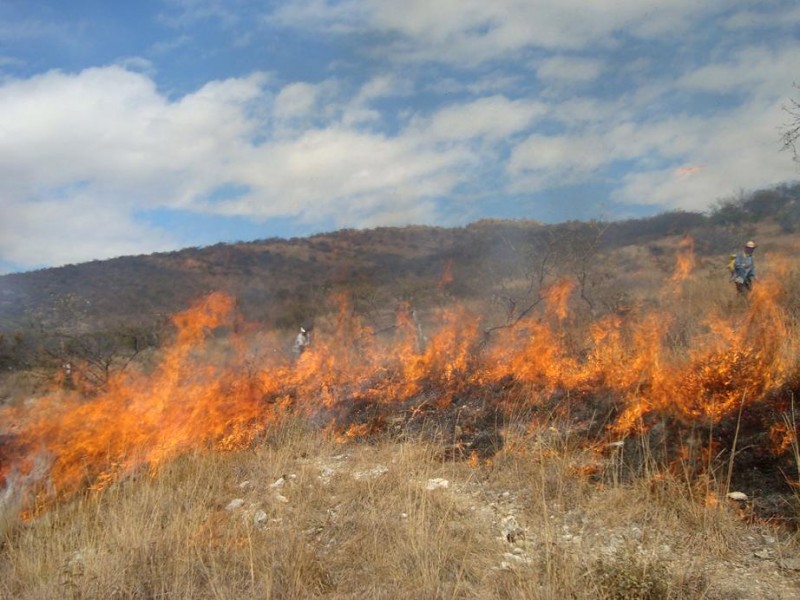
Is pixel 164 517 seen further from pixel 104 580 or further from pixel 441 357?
pixel 441 357

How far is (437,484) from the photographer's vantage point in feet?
17.8

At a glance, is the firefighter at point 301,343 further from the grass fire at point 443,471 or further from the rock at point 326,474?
the rock at point 326,474

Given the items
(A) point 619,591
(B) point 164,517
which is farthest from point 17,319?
(A) point 619,591

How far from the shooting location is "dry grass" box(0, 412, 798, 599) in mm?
3523

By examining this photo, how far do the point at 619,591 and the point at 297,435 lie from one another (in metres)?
4.68

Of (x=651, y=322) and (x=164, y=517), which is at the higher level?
(x=651, y=322)

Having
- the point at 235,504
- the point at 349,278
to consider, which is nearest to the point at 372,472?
the point at 235,504

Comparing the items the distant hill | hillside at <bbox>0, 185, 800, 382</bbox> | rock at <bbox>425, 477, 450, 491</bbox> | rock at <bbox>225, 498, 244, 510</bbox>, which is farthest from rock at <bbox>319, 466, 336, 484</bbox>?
the distant hill

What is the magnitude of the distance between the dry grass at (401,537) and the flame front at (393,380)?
940 mm

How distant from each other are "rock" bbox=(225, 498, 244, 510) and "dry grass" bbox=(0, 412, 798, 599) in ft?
0.15

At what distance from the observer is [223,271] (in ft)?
97.1

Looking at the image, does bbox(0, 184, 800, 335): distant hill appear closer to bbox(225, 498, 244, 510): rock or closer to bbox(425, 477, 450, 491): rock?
bbox(425, 477, 450, 491): rock

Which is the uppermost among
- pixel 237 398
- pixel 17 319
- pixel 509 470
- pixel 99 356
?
pixel 17 319

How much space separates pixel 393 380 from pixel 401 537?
5239 mm
